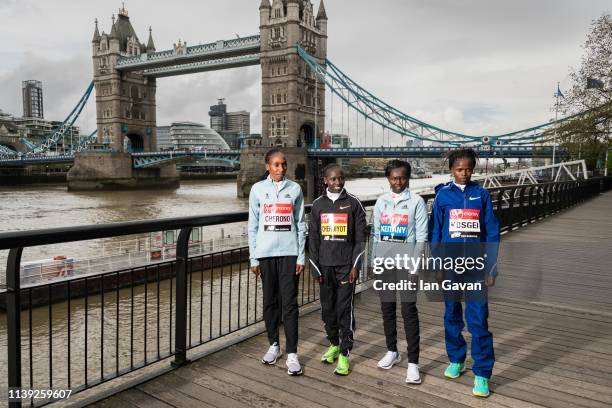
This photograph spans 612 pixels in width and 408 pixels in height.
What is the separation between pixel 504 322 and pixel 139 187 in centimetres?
6224

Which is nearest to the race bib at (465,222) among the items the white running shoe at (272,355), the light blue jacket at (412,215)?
the light blue jacket at (412,215)

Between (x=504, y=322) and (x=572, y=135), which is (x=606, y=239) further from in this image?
(x=572, y=135)

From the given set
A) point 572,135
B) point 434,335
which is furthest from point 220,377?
point 572,135

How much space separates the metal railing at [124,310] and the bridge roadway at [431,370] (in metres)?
0.31

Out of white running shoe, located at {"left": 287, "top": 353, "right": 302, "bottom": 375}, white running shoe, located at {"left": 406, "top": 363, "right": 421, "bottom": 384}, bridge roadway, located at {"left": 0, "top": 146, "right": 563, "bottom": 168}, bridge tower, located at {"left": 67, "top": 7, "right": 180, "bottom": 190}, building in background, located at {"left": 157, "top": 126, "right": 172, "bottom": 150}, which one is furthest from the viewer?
building in background, located at {"left": 157, "top": 126, "right": 172, "bottom": 150}

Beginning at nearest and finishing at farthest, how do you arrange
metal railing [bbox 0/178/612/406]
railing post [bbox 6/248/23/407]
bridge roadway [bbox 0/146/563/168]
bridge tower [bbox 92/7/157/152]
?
1. railing post [bbox 6/248/23/407]
2. metal railing [bbox 0/178/612/406]
3. bridge roadway [bbox 0/146/563/168]
4. bridge tower [bbox 92/7/157/152]

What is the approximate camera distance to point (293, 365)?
324cm

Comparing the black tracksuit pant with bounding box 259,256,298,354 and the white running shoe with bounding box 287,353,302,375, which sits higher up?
the black tracksuit pant with bounding box 259,256,298,354

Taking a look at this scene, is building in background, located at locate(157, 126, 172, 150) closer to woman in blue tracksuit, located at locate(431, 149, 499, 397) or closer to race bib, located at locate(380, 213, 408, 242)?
race bib, located at locate(380, 213, 408, 242)

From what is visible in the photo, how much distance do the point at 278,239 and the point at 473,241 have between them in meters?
1.26

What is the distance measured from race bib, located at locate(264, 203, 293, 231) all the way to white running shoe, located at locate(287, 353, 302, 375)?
2.81ft

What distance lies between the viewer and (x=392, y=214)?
3289mm

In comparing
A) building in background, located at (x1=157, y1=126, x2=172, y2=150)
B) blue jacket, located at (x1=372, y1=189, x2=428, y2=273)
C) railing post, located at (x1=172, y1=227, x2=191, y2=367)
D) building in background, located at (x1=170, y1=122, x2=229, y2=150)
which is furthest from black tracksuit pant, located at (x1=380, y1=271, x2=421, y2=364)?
building in background, located at (x1=157, y1=126, x2=172, y2=150)

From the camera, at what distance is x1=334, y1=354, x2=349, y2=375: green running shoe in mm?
3227
